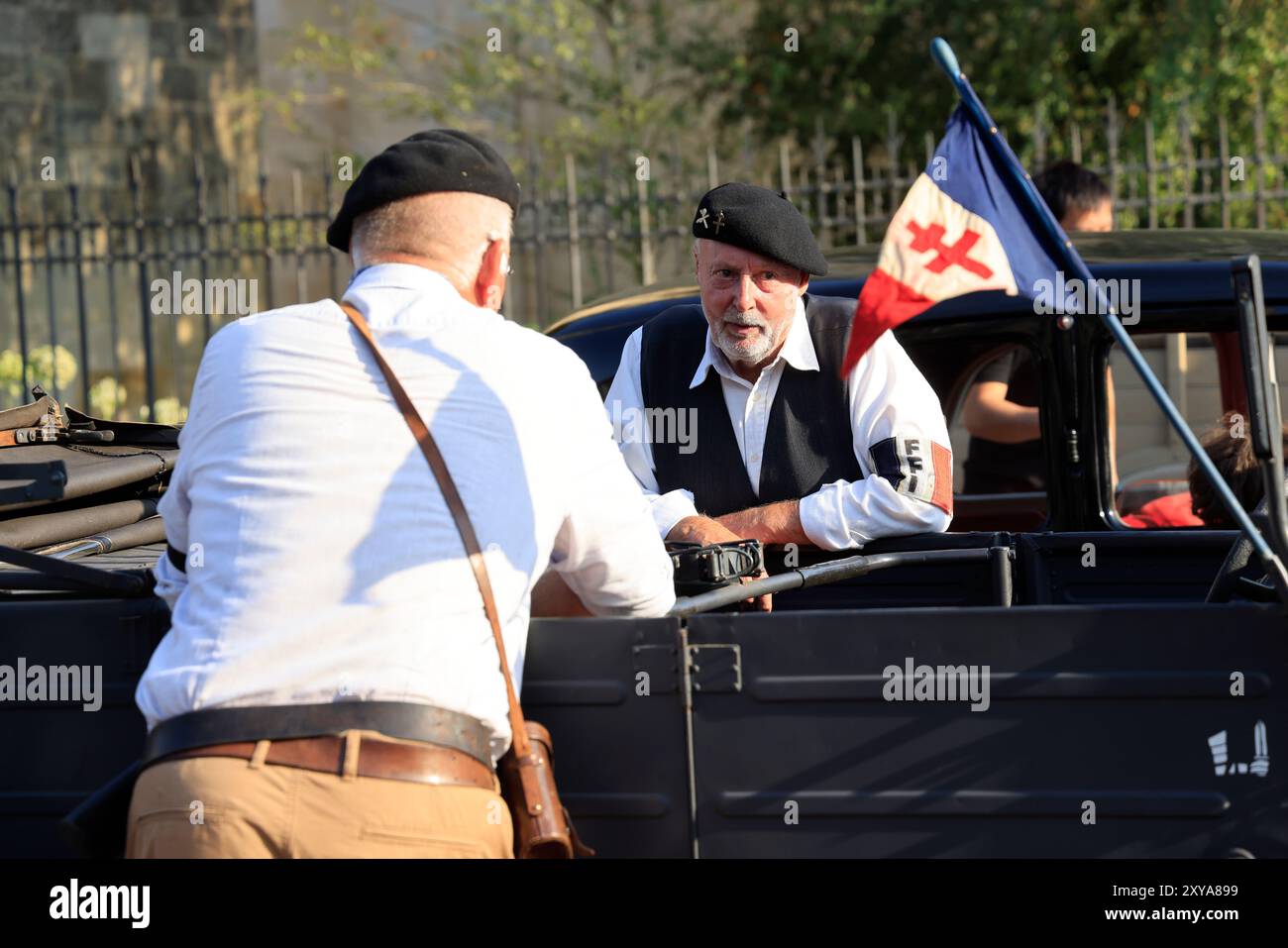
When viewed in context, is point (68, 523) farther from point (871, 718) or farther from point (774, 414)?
point (871, 718)

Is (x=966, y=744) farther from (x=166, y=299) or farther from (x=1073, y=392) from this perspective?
(x=166, y=299)

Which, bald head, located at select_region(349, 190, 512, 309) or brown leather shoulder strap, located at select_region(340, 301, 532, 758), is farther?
bald head, located at select_region(349, 190, 512, 309)

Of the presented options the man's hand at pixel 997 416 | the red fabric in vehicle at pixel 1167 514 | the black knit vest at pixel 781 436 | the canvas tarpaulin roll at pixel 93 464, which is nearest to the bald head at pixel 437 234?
the canvas tarpaulin roll at pixel 93 464

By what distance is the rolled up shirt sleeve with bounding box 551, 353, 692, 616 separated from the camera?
8.32 ft

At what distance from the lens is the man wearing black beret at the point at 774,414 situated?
12.4 feet

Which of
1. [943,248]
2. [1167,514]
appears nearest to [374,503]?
[943,248]

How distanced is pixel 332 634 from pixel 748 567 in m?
0.96

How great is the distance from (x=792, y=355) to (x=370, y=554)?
191 centimetres

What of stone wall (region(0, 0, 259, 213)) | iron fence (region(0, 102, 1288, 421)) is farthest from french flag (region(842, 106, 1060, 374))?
stone wall (region(0, 0, 259, 213))

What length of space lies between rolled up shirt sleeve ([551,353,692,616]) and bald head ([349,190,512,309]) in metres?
0.23

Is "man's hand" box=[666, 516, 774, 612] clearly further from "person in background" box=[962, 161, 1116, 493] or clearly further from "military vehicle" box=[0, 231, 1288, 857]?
"person in background" box=[962, 161, 1116, 493]
